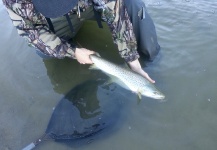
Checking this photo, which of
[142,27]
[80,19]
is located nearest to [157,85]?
[142,27]

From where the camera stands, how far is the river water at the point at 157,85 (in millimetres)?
2639

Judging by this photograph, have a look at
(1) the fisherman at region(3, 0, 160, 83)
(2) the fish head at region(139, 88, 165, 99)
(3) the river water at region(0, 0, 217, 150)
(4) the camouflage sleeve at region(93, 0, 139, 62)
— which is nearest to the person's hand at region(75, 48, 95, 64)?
(1) the fisherman at region(3, 0, 160, 83)

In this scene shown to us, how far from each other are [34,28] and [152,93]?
1.28 meters

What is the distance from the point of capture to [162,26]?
154 inches

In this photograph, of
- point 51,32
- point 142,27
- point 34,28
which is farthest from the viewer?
point 142,27

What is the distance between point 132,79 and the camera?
284 cm

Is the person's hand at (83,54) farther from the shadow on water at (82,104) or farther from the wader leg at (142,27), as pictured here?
the wader leg at (142,27)

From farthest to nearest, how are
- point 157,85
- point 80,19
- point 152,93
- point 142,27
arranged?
point 80,19 < point 142,27 < point 157,85 < point 152,93

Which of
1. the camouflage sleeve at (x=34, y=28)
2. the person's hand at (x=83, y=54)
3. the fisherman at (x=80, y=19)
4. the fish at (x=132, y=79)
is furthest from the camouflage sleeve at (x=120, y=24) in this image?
the camouflage sleeve at (x=34, y=28)

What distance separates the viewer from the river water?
2.64 meters

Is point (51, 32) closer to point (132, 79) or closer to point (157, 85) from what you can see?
point (132, 79)

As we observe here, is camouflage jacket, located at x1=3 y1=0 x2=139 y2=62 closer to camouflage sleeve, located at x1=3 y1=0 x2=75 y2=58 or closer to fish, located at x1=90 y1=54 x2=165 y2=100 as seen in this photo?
camouflage sleeve, located at x1=3 y1=0 x2=75 y2=58

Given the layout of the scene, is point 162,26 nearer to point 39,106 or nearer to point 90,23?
point 90,23

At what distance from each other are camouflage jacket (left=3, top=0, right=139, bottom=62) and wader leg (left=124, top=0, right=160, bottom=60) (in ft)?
0.85
